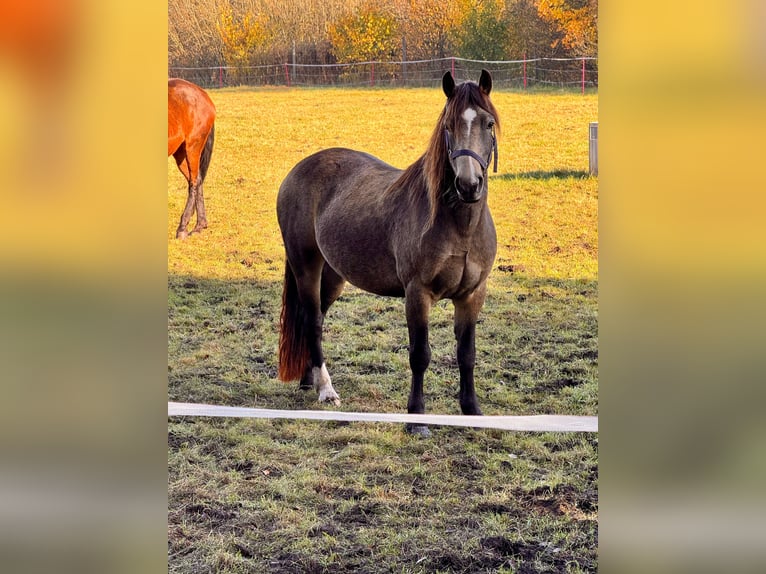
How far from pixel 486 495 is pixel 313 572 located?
78 centimetres

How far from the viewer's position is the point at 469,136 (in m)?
2.65

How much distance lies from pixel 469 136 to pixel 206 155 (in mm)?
2699

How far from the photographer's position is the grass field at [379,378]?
2592mm

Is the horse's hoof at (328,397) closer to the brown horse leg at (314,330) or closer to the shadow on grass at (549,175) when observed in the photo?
the brown horse leg at (314,330)

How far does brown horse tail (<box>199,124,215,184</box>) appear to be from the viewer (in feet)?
16.1

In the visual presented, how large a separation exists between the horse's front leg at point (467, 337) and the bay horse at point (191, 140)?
7.71 ft

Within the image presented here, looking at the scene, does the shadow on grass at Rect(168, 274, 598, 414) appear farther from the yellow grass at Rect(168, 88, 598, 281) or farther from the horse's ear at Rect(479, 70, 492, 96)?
the horse's ear at Rect(479, 70, 492, 96)

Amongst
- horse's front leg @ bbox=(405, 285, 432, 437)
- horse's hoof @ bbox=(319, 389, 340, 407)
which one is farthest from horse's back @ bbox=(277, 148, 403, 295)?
horse's hoof @ bbox=(319, 389, 340, 407)

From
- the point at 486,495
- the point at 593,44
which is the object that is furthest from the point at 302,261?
the point at 593,44
